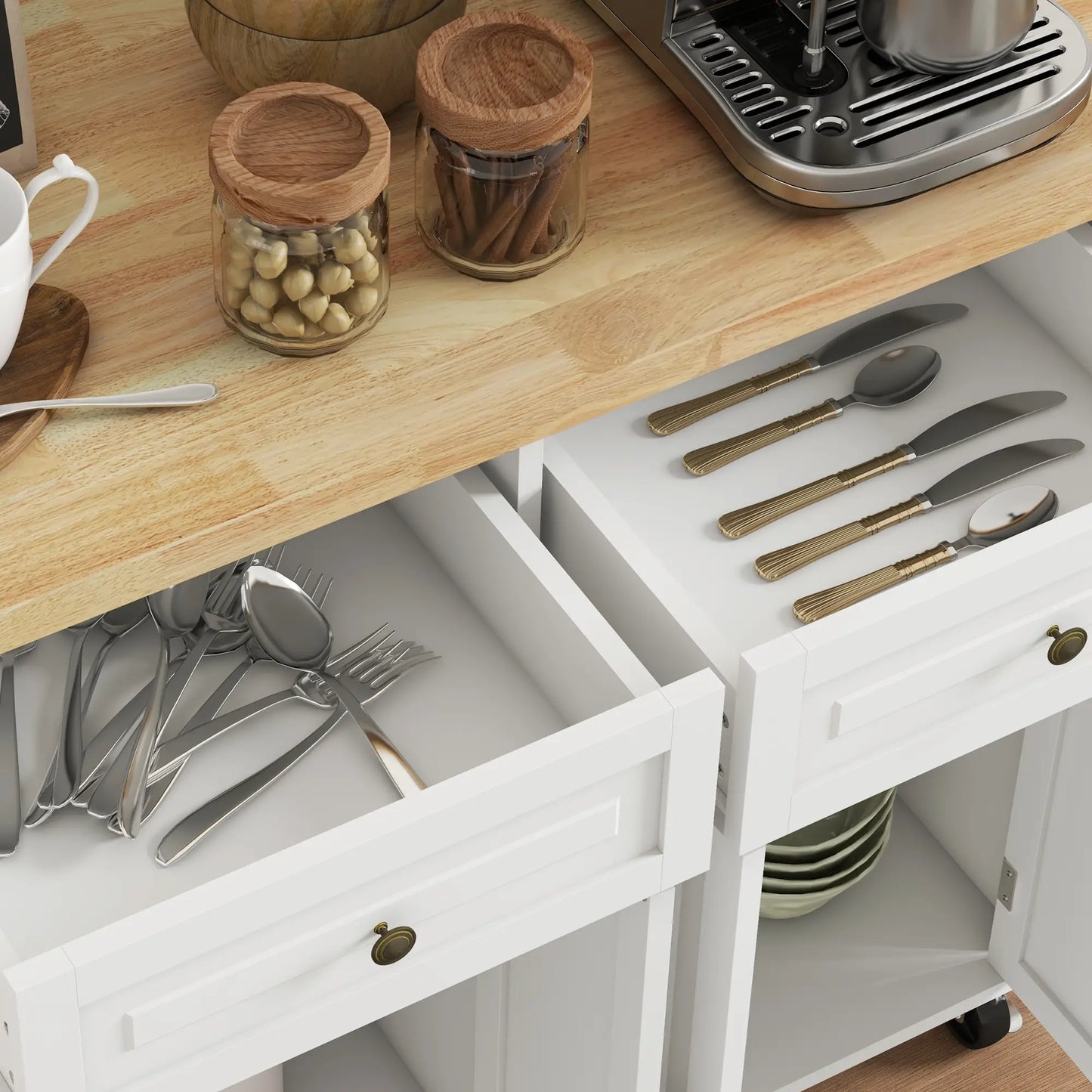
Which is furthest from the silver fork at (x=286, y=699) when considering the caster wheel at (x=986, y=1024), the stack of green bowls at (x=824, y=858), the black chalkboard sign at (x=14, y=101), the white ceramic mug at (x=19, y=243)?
the caster wheel at (x=986, y=1024)

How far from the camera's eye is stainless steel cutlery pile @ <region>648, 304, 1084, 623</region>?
1036 millimetres

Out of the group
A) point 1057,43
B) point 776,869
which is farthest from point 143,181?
point 776,869

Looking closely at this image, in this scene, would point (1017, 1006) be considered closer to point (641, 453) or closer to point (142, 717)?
point (641, 453)

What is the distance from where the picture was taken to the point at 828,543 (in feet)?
3.43

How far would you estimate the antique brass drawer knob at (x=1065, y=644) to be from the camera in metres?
1.02

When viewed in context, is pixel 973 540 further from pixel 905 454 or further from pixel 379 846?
pixel 379 846

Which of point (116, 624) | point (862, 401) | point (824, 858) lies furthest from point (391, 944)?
point (824, 858)

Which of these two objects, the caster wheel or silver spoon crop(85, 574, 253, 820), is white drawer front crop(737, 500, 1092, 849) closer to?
silver spoon crop(85, 574, 253, 820)

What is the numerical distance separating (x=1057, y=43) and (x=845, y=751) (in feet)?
1.44

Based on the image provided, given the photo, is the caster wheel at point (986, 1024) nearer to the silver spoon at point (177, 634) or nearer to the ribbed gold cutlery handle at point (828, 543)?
the ribbed gold cutlery handle at point (828, 543)

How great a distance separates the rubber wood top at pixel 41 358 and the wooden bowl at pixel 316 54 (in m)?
0.17

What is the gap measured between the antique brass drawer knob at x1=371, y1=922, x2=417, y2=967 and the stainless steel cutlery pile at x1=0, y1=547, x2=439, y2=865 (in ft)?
0.27

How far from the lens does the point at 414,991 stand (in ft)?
3.03

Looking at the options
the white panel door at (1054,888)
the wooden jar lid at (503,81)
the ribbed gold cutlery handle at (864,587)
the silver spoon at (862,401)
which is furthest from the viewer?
the white panel door at (1054,888)
